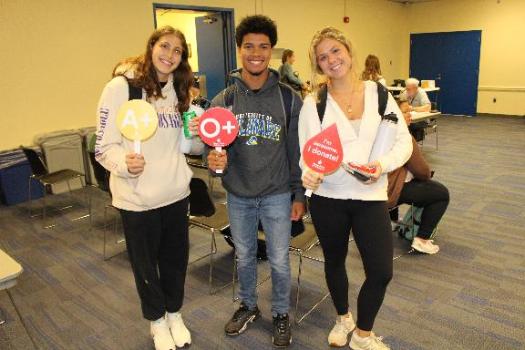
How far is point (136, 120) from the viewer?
1736 mm

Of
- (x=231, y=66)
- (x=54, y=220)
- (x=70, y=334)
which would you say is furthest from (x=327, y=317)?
(x=231, y=66)

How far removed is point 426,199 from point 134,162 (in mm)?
2305

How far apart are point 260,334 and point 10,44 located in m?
4.55

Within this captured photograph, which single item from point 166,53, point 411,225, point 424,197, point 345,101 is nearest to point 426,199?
point 424,197

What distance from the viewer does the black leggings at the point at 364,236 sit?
5.93 feet

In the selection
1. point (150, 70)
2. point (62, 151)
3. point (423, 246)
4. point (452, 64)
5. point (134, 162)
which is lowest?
point (423, 246)

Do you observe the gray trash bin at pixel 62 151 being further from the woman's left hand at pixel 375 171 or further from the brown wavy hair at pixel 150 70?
the woman's left hand at pixel 375 171

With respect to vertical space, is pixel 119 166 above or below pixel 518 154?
above

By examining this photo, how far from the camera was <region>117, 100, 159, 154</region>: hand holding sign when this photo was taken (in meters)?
1.73

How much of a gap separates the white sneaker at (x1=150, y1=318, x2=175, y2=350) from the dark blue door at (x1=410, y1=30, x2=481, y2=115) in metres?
10.2

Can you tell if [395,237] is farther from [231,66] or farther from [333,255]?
[231,66]

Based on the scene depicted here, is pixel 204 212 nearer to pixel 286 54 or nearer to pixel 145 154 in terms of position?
pixel 145 154

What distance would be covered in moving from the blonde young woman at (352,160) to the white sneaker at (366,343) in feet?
0.72

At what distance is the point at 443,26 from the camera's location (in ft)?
35.0
